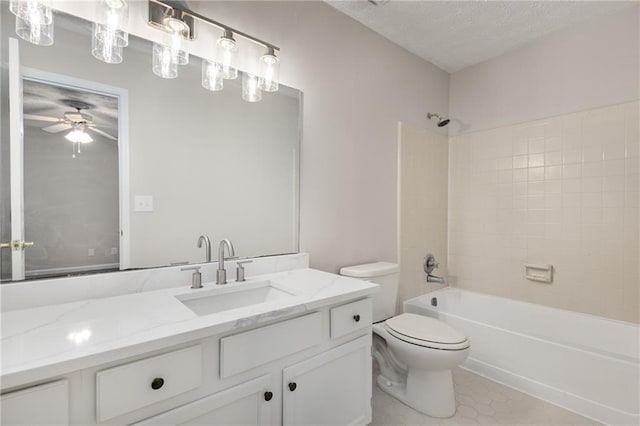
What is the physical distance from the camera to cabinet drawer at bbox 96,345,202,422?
729 millimetres

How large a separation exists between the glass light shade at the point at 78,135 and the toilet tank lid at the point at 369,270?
4.79ft

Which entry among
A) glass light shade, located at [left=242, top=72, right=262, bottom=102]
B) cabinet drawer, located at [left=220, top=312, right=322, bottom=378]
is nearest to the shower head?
glass light shade, located at [left=242, top=72, right=262, bottom=102]

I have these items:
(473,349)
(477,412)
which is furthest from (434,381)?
(473,349)

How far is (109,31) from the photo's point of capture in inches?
45.4

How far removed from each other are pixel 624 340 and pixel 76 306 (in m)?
3.01

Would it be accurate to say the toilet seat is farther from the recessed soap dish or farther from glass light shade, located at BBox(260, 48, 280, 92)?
glass light shade, located at BBox(260, 48, 280, 92)

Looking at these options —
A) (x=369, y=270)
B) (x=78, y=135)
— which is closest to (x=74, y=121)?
(x=78, y=135)

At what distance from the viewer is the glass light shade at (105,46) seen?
114cm

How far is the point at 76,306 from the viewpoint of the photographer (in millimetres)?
1027

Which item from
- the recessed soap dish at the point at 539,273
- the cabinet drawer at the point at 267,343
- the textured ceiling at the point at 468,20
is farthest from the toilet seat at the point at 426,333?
the textured ceiling at the point at 468,20

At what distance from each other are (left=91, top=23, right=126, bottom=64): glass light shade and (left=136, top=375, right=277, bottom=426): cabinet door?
1277 mm

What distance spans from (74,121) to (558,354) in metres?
2.71

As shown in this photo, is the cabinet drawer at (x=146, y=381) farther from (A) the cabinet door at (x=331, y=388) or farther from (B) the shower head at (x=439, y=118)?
(B) the shower head at (x=439, y=118)

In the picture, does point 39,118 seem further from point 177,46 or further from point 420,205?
point 420,205
